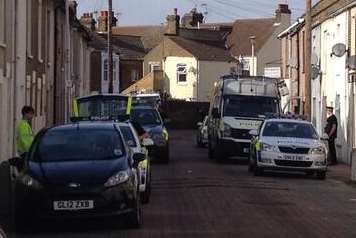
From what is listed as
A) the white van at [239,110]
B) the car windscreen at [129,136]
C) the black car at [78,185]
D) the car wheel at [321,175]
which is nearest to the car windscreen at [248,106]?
the white van at [239,110]

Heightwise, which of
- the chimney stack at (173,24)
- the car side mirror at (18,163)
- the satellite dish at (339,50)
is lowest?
the car side mirror at (18,163)

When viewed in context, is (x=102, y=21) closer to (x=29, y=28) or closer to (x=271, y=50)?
(x=271, y=50)

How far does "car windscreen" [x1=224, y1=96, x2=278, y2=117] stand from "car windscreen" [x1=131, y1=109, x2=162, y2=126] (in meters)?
2.37

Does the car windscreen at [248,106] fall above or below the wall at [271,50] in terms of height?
below

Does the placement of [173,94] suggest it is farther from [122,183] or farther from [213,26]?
[122,183]

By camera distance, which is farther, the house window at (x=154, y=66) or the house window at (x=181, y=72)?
the house window at (x=154, y=66)

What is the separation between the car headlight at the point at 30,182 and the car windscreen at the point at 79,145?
2.33 ft

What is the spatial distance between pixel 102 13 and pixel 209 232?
78454 millimetres

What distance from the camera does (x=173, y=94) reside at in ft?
282

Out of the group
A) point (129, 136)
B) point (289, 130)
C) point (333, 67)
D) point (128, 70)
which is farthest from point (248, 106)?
point (128, 70)

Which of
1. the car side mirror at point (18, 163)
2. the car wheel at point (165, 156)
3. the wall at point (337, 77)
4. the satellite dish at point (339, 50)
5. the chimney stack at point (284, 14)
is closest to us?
the car side mirror at point (18, 163)

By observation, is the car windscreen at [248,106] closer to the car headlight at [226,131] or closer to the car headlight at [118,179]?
the car headlight at [226,131]

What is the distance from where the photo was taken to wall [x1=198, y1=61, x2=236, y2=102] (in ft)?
272

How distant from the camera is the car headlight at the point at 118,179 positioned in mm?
13578
